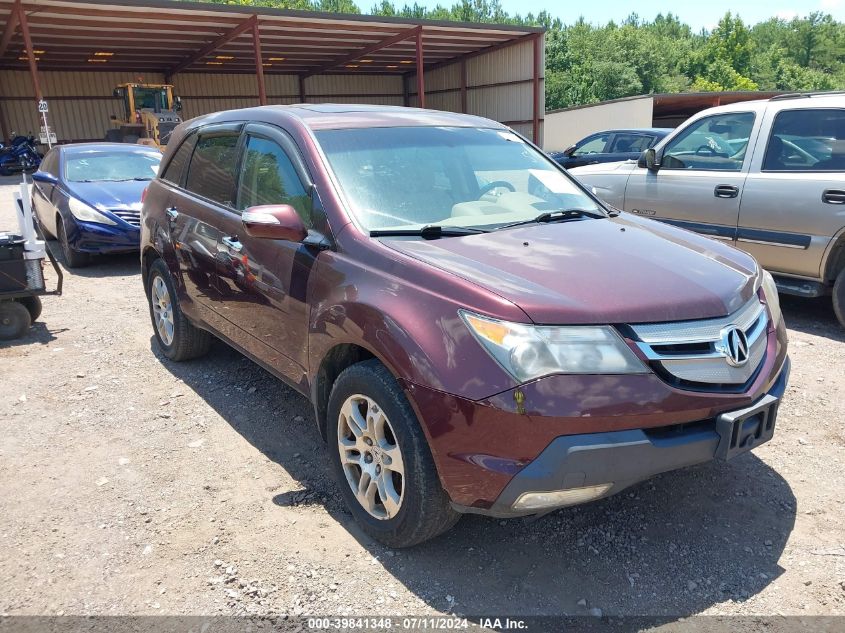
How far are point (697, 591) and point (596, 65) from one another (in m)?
64.7

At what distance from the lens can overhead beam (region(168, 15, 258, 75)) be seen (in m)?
20.8

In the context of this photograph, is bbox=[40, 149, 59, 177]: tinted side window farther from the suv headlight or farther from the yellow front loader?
the yellow front loader

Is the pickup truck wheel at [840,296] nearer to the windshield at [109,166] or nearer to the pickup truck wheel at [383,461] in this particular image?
the pickup truck wheel at [383,461]

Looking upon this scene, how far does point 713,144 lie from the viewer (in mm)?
6246

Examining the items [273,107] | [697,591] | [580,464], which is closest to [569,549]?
[697,591]

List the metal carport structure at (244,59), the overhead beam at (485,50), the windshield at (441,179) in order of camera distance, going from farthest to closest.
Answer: the overhead beam at (485,50) < the metal carport structure at (244,59) < the windshield at (441,179)

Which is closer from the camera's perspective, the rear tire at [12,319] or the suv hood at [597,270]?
the suv hood at [597,270]

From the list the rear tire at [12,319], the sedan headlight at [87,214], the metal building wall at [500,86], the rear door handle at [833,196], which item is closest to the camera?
the rear door handle at [833,196]

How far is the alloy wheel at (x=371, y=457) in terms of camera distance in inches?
106

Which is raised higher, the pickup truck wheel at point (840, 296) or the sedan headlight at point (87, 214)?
the sedan headlight at point (87, 214)

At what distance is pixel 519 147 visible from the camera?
410cm

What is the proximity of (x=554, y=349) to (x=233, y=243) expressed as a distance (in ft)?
7.09

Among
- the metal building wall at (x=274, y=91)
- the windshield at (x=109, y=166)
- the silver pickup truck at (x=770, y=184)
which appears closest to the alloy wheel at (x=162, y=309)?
the windshield at (x=109, y=166)

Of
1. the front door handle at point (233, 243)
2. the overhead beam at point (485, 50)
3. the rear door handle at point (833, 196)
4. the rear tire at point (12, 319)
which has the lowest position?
the rear tire at point (12, 319)
